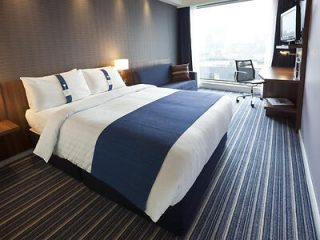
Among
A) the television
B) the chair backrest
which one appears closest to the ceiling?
the chair backrest

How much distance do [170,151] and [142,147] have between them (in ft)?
0.75

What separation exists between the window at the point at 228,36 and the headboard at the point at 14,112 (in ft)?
15.6

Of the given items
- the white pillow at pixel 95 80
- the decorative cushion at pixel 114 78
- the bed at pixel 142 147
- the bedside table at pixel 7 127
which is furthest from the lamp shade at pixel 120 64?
the bedside table at pixel 7 127

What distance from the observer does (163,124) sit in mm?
1901

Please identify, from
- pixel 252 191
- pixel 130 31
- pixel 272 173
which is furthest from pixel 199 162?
pixel 130 31

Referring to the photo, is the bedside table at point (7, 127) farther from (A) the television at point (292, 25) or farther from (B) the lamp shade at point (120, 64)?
(A) the television at point (292, 25)

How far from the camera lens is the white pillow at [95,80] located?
333cm

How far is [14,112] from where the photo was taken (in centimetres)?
274

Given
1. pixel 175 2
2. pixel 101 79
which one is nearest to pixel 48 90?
pixel 101 79

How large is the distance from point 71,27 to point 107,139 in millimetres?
2445

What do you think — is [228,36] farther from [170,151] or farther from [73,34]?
[170,151]

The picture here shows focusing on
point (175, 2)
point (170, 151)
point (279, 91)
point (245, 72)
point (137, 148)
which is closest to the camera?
point (170, 151)

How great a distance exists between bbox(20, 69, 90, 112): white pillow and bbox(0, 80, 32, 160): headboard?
0.14 metres

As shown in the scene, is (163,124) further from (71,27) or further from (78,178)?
(71,27)
